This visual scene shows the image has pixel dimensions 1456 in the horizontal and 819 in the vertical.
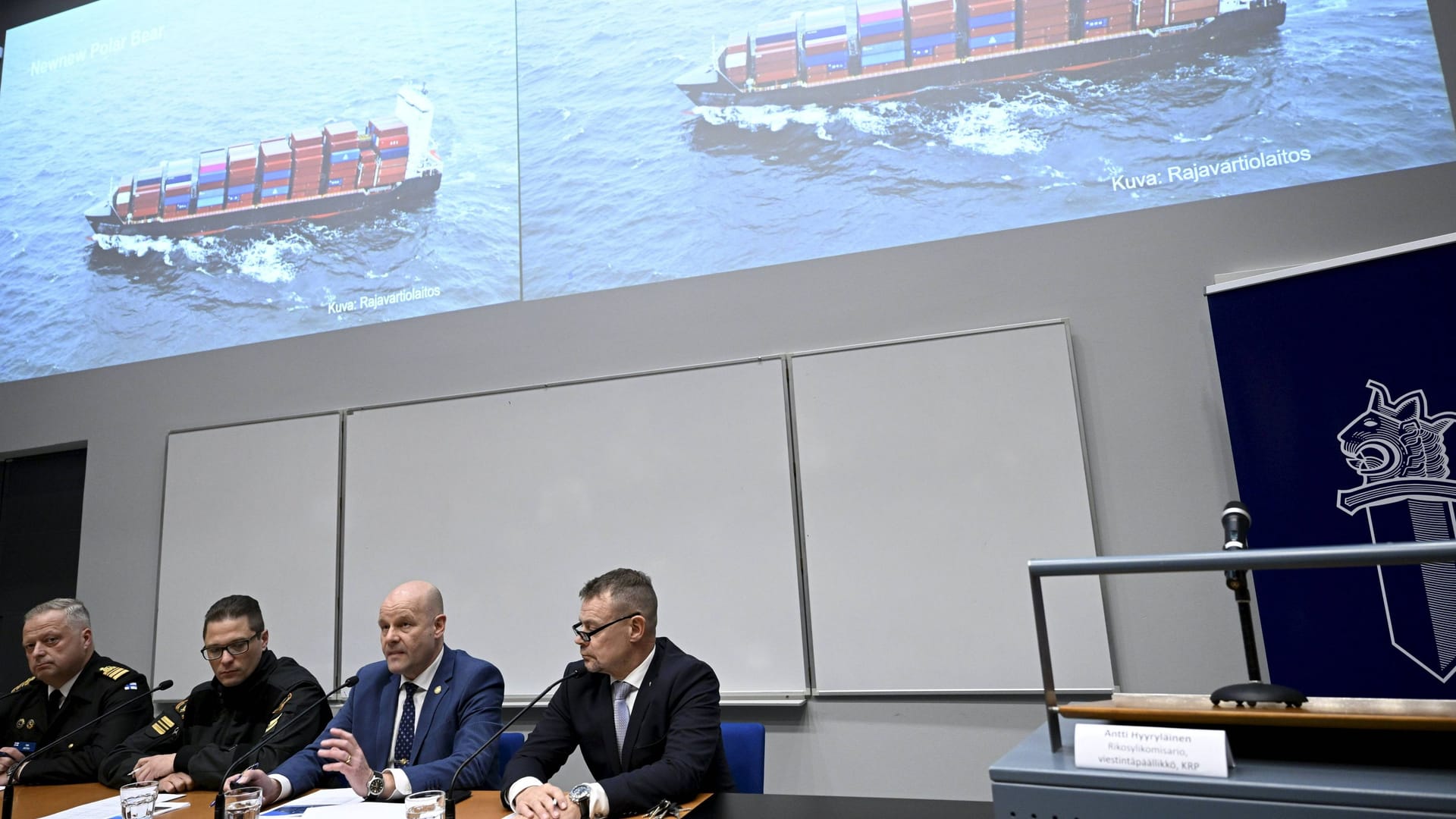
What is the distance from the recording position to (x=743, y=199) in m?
3.54

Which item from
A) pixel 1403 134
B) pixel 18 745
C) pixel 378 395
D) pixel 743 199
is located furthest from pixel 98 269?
pixel 1403 134

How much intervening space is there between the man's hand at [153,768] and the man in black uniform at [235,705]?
6 cm

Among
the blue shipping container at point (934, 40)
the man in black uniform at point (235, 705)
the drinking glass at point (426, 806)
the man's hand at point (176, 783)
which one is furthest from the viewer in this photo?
the blue shipping container at point (934, 40)

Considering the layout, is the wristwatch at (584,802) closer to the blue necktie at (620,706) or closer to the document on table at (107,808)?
the blue necktie at (620,706)

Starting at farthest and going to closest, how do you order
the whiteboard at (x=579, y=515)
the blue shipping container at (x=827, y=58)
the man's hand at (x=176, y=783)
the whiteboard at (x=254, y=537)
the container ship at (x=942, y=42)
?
the whiteboard at (x=254, y=537) < the blue shipping container at (x=827, y=58) < the whiteboard at (x=579, y=515) < the container ship at (x=942, y=42) < the man's hand at (x=176, y=783)

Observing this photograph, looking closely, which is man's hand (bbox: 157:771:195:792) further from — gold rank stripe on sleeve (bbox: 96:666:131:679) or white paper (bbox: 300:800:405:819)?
gold rank stripe on sleeve (bbox: 96:666:131:679)

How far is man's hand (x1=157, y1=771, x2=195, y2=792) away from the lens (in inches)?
98.0

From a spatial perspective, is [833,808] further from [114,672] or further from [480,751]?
[114,672]

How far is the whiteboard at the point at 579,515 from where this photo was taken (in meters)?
3.21

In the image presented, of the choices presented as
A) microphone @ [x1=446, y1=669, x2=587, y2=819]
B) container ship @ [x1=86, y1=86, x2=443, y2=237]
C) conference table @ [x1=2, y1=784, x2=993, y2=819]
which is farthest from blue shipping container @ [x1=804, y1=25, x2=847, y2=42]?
conference table @ [x1=2, y1=784, x2=993, y2=819]

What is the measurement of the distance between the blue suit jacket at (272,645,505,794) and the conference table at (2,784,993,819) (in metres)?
0.19

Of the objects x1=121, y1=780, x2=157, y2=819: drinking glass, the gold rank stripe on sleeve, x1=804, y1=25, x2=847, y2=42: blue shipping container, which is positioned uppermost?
x1=804, y1=25, x2=847, y2=42: blue shipping container

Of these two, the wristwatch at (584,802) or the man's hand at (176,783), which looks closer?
the wristwatch at (584,802)

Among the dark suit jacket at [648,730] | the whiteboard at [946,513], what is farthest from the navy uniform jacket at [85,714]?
the whiteboard at [946,513]
